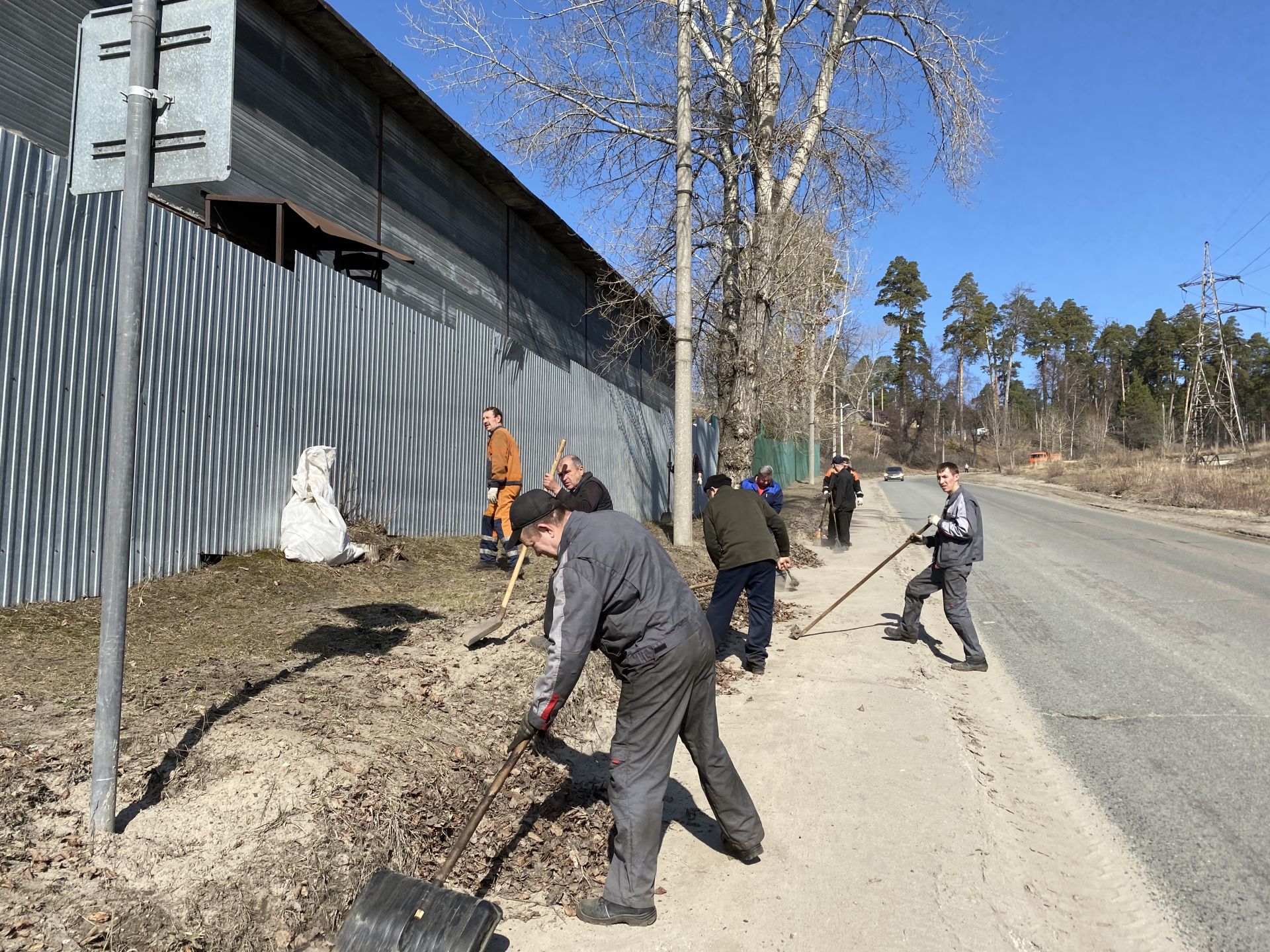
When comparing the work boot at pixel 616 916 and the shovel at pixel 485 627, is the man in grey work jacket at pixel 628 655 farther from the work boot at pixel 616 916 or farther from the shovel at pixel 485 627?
the shovel at pixel 485 627

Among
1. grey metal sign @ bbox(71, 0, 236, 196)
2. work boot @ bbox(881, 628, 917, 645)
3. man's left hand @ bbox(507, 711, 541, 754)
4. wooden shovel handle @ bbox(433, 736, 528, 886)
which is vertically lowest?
work boot @ bbox(881, 628, 917, 645)

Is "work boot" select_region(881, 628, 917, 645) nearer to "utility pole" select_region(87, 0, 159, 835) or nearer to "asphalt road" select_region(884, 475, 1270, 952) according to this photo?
"asphalt road" select_region(884, 475, 1270, 952)

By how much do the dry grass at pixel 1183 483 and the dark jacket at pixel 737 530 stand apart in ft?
73.1

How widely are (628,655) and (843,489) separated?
12790 millimetres

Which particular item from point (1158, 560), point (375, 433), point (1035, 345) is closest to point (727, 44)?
point (375, 433)

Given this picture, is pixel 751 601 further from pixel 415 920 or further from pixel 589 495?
pixel 415 920

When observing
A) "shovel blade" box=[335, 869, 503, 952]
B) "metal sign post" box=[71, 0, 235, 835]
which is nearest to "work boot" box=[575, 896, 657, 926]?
"shovel blade" box=[335, 869, 503, 952]

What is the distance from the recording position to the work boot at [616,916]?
128 inches

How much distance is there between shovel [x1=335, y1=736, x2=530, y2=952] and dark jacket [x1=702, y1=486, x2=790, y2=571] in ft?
13.3

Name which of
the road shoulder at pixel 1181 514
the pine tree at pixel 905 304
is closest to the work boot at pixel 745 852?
the road shoulder at pixel 1181 514

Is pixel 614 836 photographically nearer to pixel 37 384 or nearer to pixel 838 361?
pixel 37 384

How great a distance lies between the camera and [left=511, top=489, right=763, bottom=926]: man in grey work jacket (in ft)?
10.5

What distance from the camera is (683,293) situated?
42.3 ft

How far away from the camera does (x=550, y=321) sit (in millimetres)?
20859
